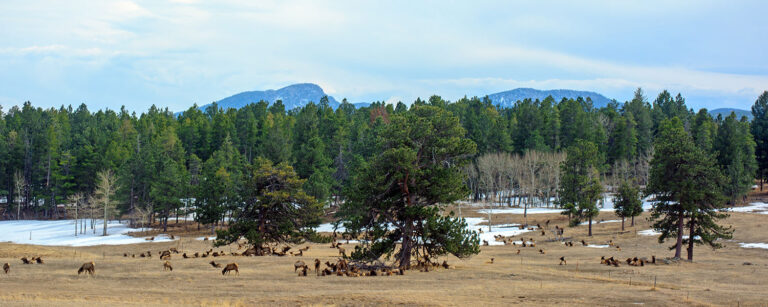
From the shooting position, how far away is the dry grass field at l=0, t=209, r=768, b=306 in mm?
18703

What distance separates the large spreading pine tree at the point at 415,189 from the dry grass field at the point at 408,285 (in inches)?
77.6

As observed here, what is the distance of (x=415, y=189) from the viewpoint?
1179 inches

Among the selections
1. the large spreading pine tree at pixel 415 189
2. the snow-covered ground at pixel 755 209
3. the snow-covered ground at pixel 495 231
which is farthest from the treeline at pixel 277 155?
the large spreading pine tree at pixel 415 189

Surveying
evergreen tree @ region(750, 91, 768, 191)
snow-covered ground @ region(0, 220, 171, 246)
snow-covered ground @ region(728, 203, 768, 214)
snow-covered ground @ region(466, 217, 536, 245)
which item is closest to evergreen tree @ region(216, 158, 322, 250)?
snow-covered ground @ region(466, 217, 536, 245)

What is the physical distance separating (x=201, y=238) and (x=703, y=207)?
166ft

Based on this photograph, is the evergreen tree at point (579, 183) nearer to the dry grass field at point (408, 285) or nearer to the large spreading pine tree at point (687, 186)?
the dry grass field at point (408, 285)

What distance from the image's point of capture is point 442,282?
80.2 ft

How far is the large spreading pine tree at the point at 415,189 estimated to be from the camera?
28.7 metres

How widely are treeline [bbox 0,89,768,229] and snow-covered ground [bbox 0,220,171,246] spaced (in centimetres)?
412

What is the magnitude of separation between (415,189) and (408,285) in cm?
769

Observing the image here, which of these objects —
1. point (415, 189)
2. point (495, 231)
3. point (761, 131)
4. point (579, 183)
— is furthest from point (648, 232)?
point (761, 131)

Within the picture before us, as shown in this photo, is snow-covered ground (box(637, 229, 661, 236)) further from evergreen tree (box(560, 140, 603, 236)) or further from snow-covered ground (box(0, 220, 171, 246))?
snow-covered ground (box(0, 220, 171, 246))

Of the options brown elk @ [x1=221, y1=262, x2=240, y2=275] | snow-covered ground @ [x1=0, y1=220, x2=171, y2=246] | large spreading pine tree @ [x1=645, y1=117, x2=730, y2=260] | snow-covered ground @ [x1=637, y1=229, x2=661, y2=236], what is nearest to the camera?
brown elk @ [x1=221, y1=262, x2=240, y2=275]

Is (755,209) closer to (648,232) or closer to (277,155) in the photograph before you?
(648,232)
